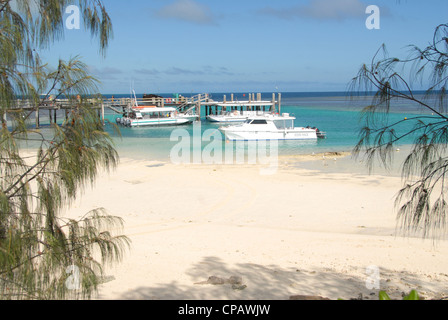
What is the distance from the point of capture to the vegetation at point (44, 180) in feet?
8.89

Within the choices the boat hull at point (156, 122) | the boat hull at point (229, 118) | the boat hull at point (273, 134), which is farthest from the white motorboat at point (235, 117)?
the boat hull at point (273, 134)

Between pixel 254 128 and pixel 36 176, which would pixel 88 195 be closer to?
pixel 36 176

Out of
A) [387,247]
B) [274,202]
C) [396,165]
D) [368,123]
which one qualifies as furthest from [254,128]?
[368,123]

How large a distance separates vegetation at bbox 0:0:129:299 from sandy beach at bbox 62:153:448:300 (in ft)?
8.45

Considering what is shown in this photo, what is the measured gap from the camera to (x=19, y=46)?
3.12 metres

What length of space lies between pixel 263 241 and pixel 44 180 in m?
5.82

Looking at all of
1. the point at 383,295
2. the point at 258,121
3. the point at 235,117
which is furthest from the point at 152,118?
the point at 383,295

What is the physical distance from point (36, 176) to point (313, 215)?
876 centimetres

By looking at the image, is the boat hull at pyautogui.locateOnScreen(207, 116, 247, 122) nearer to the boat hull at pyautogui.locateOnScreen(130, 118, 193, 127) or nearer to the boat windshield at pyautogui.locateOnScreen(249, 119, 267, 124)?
the boat hull at pyautogui.locateOnScreen(130, 118, 193, 127)

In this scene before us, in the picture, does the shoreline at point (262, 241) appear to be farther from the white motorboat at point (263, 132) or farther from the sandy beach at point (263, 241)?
the white motorboat at point (263, 132)

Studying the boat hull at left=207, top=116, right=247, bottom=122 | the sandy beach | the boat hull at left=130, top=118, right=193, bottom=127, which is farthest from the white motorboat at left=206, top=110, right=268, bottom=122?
the sandy beach

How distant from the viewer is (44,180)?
2953mm

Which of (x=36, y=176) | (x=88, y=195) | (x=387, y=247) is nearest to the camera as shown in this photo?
(x=36, y=176)

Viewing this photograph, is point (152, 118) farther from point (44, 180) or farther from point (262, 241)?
point (44, 180)
